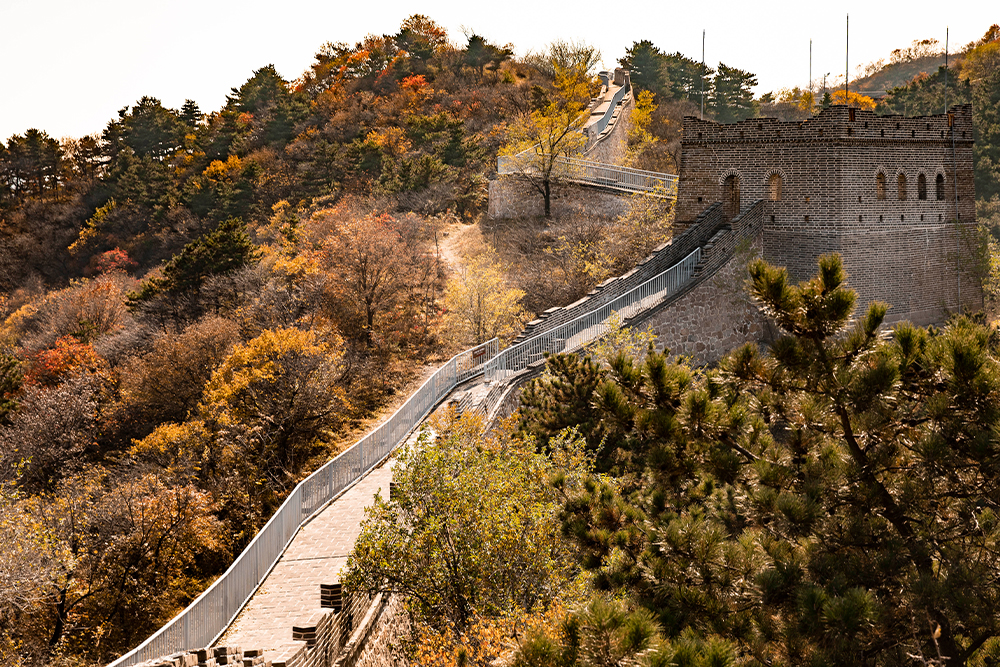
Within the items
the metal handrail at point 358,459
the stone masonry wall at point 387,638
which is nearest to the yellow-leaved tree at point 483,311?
the metal handrail at point 358,459

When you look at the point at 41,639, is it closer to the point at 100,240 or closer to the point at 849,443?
the point at 849,443

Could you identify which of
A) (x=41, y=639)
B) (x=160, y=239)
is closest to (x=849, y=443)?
(x=41, y=639)

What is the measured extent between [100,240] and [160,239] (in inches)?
239

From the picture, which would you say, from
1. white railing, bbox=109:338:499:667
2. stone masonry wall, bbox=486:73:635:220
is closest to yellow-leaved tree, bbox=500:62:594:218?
stone masonry wall, bbox=486:73:635:220

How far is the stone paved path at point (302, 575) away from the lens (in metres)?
11.5

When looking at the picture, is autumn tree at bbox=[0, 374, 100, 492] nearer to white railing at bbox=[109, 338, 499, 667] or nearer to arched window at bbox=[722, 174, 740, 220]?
white railing at bbox=[109, 338, 499, 667]

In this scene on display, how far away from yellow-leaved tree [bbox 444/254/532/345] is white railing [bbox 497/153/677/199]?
794cm

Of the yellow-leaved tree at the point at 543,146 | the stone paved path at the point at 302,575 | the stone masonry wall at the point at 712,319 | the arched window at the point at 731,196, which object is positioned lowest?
the stone paved path at the point at 302,575

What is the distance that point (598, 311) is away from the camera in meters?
20.3

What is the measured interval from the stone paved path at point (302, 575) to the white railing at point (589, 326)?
4307 mm

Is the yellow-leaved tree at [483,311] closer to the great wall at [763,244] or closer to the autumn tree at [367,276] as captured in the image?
the autumn tree at [367,276]

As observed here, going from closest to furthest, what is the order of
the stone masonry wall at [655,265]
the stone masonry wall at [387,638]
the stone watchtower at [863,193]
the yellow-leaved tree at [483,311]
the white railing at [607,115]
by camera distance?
1. the stone masonry wall at [387,638]
2. the stone watchtower at [863,193]
3. the stone masonry wall at [655,265]
4. the yellow-leaved tree at [483,311]
5. the white railing at [607,115]

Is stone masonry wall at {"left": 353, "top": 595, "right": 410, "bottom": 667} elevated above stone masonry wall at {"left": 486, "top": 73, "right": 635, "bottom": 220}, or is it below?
below

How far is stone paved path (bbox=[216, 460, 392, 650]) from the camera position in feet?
37.6
